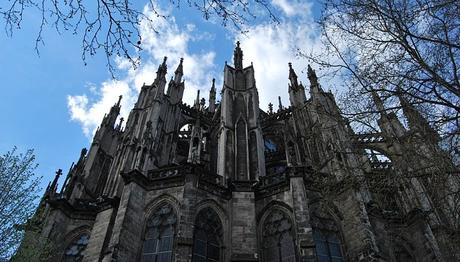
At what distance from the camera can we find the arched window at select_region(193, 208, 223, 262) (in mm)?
12156

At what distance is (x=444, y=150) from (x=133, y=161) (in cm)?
1225

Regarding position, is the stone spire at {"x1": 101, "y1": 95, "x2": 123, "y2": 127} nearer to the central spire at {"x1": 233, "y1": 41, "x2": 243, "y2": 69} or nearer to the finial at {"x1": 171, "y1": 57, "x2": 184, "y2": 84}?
the finial at {"x1": 171, "y1": 57, "x2": 184, "y2": 84}

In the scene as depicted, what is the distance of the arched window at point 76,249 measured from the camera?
14.6m

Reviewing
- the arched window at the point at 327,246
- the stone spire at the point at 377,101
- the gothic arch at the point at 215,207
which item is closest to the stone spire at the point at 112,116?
the gothic arch at the point at 215,207

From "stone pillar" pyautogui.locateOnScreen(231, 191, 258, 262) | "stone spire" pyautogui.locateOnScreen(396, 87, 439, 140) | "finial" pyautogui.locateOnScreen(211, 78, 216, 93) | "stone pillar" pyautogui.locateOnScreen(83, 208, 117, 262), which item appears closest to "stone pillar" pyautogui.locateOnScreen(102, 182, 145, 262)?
"stone pillar" pyautogui.locateOnScreen(83, 208, 117, 262)

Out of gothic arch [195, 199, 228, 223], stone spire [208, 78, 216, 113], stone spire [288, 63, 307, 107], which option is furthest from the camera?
stone spire [208, 78, 216, 113]

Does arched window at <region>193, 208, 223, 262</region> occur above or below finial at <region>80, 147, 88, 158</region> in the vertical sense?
below

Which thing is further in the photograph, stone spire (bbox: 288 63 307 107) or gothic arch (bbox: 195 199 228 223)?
stone spire (bbox: 288 63 307 107)

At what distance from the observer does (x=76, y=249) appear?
14844mm

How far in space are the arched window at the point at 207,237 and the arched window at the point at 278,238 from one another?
173 centimetres

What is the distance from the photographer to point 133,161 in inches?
615

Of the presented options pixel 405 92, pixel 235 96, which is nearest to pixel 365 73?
pixel 405 92

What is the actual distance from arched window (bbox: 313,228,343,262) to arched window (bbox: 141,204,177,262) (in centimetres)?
526

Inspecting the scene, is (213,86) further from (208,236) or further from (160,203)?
(208,236)
